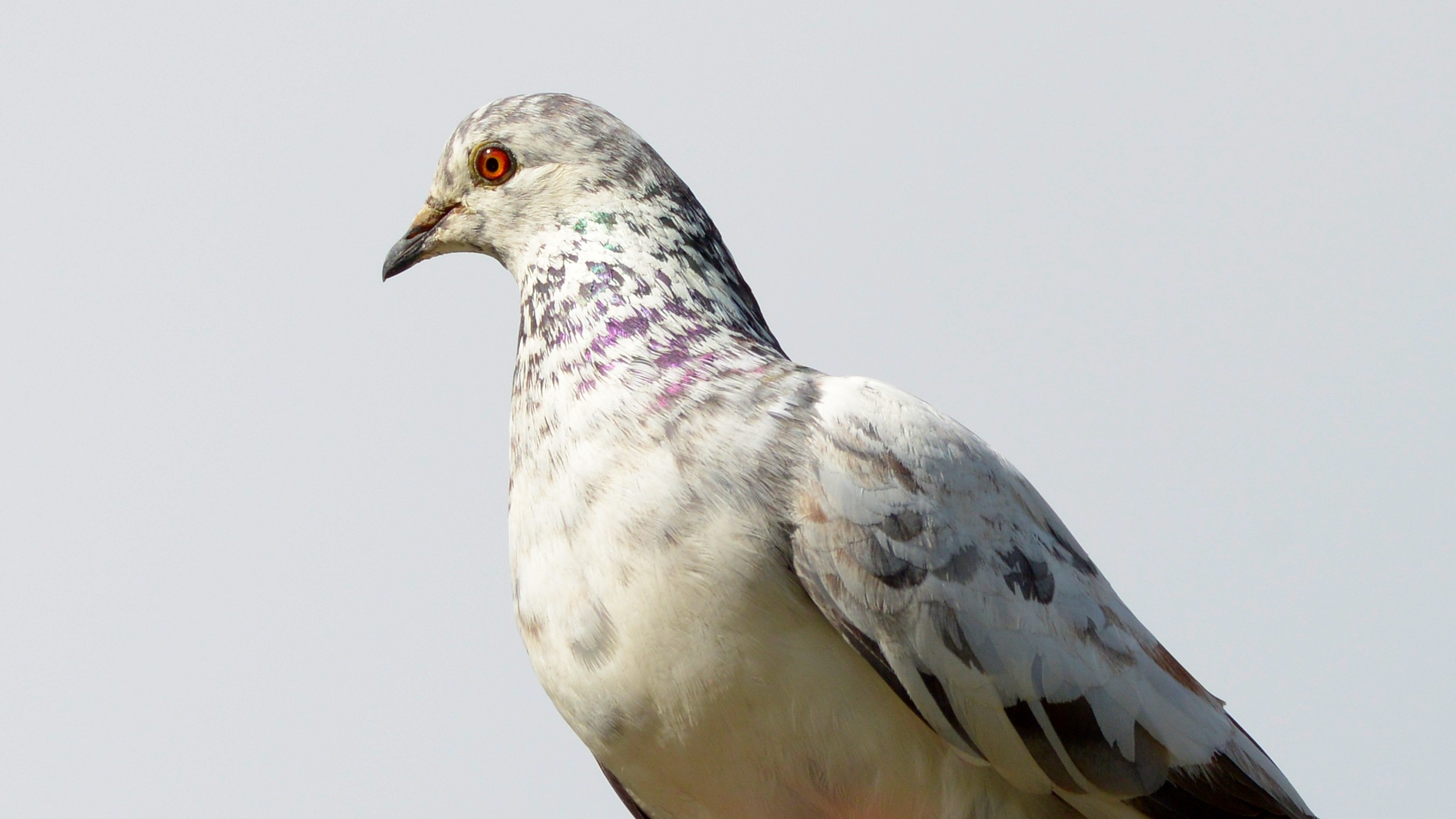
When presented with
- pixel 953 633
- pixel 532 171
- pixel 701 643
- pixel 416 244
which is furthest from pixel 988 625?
pixel 416 244

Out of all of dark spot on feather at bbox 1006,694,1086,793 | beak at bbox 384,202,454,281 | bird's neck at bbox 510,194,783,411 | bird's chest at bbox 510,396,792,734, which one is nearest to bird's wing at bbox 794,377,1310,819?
dark spot on feather at bbox 1006,694,1086,793

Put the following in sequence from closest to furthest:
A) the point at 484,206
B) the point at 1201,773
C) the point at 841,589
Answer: the point at 841,589 → the point at 1201,773 → the point at 484,206

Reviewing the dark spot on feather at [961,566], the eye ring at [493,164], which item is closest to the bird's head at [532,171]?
the eye ring at [493,164]

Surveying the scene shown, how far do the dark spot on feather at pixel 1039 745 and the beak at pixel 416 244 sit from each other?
1.94 meters

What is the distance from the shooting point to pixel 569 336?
305cm

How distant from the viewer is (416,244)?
3625 mm

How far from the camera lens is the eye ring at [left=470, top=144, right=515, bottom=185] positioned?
3.38 m

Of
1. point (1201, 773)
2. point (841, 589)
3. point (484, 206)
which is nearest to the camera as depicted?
point (841, 589)

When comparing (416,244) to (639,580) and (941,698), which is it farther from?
(941,698)

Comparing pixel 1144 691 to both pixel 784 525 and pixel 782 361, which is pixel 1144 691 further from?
pixel 782 361

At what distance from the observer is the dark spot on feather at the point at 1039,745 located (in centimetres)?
278

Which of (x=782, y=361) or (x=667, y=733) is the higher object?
(x=782, y=361)

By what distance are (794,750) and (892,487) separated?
1.94 ft

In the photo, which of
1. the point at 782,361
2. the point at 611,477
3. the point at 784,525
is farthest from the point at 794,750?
the point at 782,361
